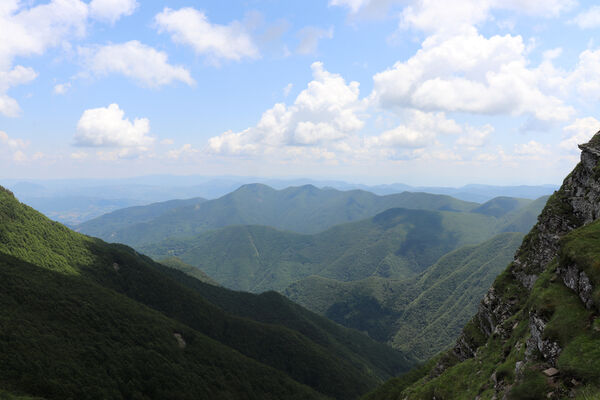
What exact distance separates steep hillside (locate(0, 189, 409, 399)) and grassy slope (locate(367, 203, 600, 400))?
10844cm

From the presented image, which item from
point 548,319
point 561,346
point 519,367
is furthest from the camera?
point 519,367

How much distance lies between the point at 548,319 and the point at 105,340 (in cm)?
14444

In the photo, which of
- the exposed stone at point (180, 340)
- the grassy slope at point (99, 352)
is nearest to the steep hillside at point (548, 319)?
the grassy slope at point (99, 352)

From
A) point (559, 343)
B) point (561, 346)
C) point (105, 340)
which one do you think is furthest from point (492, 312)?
point (105, 340)

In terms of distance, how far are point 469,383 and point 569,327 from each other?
2175 cm

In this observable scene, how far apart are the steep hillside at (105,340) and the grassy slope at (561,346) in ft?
356

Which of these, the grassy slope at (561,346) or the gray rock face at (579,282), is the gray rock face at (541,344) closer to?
the grassy slope at (561,346)

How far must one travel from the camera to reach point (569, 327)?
2716 cm

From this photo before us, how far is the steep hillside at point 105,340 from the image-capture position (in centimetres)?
9375

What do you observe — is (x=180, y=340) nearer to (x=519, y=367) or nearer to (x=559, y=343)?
(x=519, y=367)

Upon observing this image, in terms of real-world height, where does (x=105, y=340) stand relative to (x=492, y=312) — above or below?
below

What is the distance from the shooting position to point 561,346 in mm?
26469

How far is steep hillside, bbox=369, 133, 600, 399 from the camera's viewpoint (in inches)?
951

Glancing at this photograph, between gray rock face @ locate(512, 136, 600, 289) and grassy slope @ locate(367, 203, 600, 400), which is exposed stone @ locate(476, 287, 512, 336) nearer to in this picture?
grassy slope @ locate(367, 203, 600, 400)
